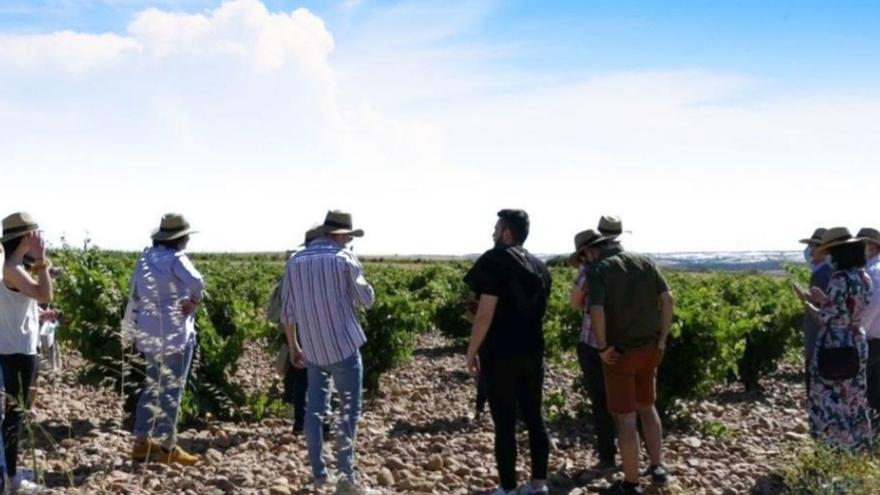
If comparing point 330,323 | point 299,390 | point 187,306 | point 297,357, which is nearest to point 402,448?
point 299,390

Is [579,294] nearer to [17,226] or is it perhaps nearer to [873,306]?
[873,306]

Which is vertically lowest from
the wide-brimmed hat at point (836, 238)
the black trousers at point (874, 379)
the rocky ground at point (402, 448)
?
the rocky ground at point (402, 448)

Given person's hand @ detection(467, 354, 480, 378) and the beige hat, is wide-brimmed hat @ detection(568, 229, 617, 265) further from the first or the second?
person's hand @ detection(467, 354, 480, 378)

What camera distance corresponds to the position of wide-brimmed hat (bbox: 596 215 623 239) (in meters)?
6.83

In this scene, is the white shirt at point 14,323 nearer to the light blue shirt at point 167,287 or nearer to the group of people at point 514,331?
the group of people at point 514,331

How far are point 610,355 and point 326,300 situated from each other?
178 cm

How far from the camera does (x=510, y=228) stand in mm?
6254

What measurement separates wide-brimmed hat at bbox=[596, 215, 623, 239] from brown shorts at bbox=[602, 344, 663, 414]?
2.73 feet

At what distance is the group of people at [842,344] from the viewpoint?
21.4 ft

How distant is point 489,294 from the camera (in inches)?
241

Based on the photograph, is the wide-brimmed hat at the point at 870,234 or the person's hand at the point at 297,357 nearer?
the person's hand at the point at 297,357

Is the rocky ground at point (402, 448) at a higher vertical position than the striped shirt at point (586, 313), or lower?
lower

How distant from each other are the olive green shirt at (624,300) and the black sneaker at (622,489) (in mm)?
856

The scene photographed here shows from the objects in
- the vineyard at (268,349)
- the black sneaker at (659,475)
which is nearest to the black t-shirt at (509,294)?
the black sneaker at (659,475)
